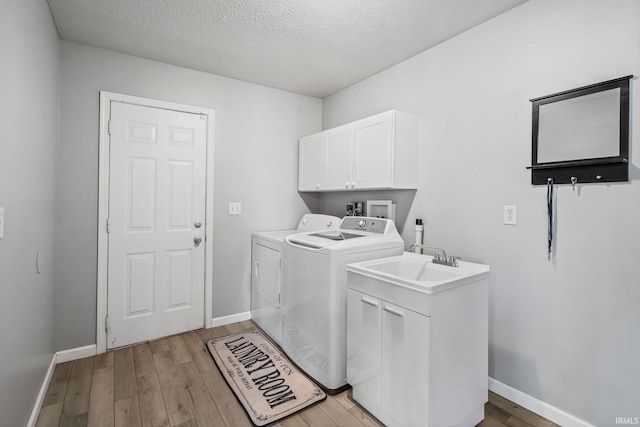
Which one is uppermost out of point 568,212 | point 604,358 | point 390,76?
point 390,76

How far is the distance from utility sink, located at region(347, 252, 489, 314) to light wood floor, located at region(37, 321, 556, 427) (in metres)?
0.77

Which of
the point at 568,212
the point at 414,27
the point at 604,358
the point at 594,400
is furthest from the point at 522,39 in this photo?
the point at 594,400

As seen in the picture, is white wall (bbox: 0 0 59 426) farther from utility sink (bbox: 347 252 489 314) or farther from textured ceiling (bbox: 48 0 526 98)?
utility sink (bbox: 347 252 489 314)

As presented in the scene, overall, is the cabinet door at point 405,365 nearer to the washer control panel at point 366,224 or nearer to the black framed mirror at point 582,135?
the washer control panel at point 366,224

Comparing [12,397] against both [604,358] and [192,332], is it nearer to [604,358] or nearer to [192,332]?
[192,332]

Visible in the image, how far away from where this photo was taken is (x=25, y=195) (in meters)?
1.54

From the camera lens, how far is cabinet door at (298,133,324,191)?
3.10 metres

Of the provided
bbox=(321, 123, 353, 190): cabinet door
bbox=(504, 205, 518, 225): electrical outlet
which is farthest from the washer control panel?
bbox=(504, 205, 518, 225): electrical outlet

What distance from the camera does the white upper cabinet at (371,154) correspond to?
2.31 m

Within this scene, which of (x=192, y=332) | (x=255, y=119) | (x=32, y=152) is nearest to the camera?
(x=32, y=152)

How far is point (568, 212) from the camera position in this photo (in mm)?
1653

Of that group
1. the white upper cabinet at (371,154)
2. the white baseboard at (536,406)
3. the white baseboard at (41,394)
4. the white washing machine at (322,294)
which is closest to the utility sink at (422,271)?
the white washing machine at (322,294)

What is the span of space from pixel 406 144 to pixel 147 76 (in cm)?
229

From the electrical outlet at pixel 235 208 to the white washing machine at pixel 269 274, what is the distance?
0.94ft
